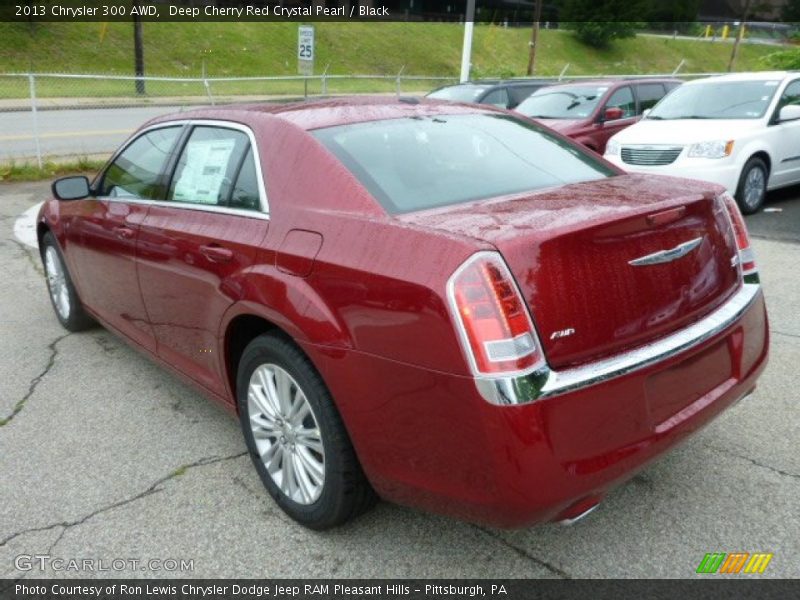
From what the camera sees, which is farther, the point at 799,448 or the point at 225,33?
the point at 225,33

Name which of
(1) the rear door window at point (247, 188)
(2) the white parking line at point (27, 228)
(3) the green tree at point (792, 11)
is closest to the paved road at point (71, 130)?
(2) the white parking line at point (27, 228)

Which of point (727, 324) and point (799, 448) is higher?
point (727, 324)

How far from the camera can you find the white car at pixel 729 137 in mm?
8031

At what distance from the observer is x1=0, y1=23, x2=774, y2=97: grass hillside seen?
30094mm

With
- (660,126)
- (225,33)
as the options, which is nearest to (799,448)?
(660,126)

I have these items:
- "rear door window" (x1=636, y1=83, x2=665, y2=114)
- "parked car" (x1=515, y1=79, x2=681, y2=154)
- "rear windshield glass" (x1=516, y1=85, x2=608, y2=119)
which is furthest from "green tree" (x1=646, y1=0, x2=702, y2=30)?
"rear windshield glass" (x1=516, y1=85, x2=608, y2=119)

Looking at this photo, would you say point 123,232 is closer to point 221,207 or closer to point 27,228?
point 221,207

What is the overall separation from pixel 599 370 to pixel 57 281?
4.22 metres

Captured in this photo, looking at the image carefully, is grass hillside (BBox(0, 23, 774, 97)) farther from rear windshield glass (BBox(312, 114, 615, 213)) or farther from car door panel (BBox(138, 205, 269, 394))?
rear windshield glass (BBox(312, 114, 615, 213))

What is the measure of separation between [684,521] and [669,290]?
3.07 feet

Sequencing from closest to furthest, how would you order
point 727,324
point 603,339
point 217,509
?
1. point 603,339
2. point 727,324
3. point 217,509

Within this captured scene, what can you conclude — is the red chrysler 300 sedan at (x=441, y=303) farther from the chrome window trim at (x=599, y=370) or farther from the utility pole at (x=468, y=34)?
the utility pole at (x=468, y=34)

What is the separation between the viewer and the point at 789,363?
4117 millimetres

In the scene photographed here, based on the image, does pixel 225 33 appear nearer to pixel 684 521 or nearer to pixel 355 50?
pixel 355 50
